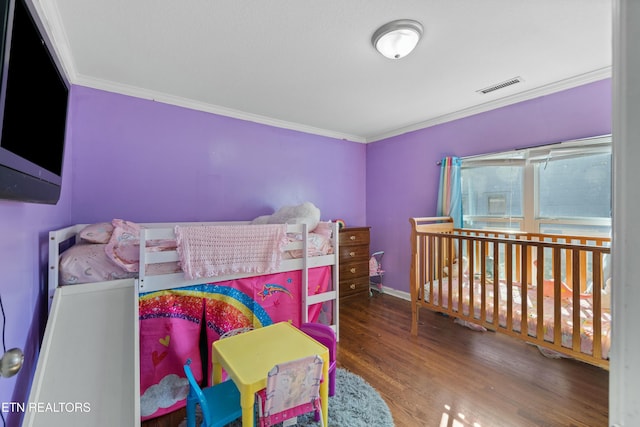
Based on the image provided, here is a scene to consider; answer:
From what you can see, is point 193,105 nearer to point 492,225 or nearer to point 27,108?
point 27,108

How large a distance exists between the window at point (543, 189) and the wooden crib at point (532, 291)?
16cm

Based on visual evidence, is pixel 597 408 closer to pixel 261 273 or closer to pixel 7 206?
pixel 261 273

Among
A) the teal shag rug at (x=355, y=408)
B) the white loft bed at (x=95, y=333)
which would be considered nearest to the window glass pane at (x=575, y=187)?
the teal shag rug at (x=355, y=408)

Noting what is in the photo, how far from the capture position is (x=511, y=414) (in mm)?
1513

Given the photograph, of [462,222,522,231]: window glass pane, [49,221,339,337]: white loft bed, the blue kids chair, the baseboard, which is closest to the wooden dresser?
the baseboard

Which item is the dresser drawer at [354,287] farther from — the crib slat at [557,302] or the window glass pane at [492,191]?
the crib slat at [557,302]

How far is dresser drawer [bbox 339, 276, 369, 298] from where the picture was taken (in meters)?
3.25

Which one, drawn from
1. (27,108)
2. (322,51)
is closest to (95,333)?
(27,108)

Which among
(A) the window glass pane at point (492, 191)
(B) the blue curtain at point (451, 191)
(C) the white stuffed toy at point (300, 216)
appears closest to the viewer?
(C) the white stuffed toy at point (300, 216)

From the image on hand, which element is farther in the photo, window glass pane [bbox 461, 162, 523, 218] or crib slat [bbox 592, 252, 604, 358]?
window glass pane [bbox 461, 162, 523, 218]

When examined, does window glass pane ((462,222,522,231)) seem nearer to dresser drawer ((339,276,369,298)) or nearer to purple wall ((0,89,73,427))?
dresser drawer ((339,276,369,298))

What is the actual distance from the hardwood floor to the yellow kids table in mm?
539

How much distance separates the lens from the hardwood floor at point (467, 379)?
4.93 feet

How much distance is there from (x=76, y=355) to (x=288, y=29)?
1967 millimetres
